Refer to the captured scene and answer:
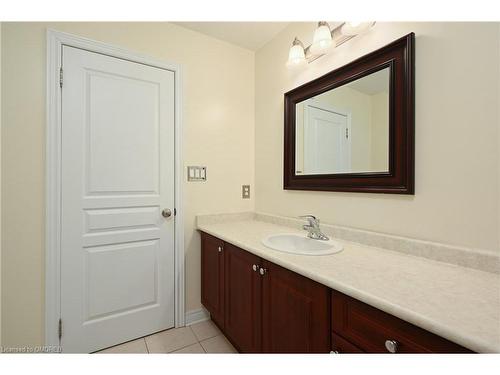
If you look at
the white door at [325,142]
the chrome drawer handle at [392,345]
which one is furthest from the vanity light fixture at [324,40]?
the chrome drawer handle at [392,345]

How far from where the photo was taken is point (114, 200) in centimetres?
156

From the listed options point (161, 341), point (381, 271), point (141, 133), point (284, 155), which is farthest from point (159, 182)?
point (381, 271)

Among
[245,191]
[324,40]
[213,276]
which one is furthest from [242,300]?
[324,40]

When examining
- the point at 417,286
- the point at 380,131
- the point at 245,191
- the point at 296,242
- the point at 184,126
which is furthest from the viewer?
the point at 245,191

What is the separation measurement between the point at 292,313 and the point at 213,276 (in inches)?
32.0

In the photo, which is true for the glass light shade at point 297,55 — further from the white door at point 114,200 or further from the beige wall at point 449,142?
the white door at point 114,200

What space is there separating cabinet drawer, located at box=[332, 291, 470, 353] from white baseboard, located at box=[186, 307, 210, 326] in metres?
1.35

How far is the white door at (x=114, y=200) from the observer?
4.72 feet

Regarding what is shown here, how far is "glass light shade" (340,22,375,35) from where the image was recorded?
1.21 m

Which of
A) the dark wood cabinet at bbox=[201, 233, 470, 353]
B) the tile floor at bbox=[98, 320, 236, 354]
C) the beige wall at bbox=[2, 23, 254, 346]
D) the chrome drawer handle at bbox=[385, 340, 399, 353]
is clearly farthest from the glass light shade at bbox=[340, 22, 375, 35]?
the tile floor at bbox=[98, 320, 236, 354]

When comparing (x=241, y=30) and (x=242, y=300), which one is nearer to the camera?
(x=242, y=300)

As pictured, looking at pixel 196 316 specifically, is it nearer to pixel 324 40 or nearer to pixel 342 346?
pixel 342 346

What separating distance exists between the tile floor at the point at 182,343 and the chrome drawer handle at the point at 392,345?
1.16 metres

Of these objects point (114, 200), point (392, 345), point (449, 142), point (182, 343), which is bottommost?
point (182, 343)
